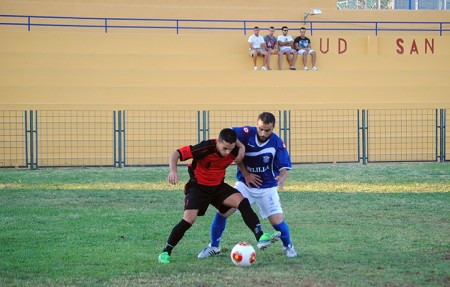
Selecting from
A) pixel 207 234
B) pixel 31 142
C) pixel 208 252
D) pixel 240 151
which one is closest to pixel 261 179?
pixel 240 151

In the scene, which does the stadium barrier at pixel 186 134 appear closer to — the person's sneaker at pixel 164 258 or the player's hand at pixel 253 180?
the player's hand at pixel 253 180

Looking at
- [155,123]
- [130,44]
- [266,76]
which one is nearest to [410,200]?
[155,123]

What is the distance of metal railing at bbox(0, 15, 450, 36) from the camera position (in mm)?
24750

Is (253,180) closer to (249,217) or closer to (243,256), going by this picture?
(249,217)

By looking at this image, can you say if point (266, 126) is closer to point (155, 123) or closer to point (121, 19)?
point (155, 123)

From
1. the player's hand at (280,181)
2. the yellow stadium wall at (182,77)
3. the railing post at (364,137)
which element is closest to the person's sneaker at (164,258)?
the player's hand at (280,181)

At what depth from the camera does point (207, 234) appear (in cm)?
1021

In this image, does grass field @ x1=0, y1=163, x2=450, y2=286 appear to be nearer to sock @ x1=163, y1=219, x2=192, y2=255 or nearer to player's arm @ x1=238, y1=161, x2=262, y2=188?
sock @ x1=163, y1=219, x2=192, y2=255

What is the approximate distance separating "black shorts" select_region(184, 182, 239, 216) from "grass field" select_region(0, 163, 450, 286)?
540 millimetres

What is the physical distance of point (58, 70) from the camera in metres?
23.0

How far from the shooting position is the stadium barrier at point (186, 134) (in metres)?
20.4

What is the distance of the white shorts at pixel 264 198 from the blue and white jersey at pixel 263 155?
0.20ft

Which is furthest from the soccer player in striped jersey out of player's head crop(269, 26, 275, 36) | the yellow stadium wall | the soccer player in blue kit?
player's head crop(269, 26, 275, 36)

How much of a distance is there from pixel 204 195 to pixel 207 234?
78.5 inches
